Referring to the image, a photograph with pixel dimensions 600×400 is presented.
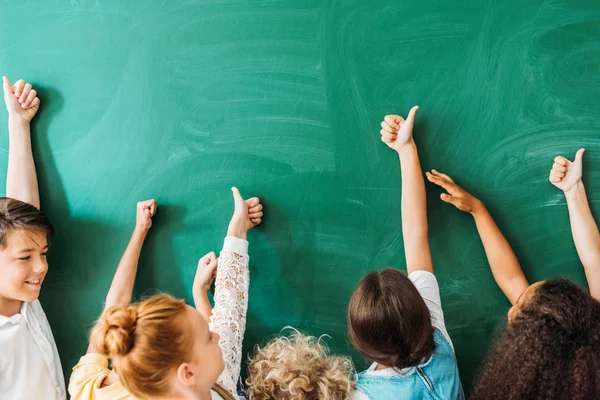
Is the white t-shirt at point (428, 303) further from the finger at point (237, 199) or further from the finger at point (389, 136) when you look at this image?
the finger at point (237, 199)

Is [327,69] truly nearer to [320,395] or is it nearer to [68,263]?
[320,395]

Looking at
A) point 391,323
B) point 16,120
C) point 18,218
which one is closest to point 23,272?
point 18,218

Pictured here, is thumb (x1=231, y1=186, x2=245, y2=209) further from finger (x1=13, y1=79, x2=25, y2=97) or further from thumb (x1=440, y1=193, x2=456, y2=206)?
finger (x1=13, y1=79, x2=25, y2=97)

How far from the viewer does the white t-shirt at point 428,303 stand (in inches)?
51.4

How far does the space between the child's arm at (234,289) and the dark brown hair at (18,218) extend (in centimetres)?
56

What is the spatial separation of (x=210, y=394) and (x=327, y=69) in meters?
1.00

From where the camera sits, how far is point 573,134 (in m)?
1.59

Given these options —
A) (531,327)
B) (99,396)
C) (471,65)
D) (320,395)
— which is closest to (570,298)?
(531,327)

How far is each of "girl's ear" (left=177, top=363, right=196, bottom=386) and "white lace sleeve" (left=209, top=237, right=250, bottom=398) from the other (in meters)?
0.23

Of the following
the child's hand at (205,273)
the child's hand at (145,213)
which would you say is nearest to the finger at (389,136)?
the child's hand at (205,273)

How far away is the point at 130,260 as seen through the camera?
66.1 inches

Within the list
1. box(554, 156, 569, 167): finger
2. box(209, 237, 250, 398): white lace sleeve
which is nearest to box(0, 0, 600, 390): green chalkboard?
box(554, 156, 569, 167): finger

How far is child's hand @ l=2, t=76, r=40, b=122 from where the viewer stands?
1672 mm

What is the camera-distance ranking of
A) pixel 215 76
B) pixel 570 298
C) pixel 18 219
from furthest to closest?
pixel 215 76
pixel 18 219
pixel 570 298
